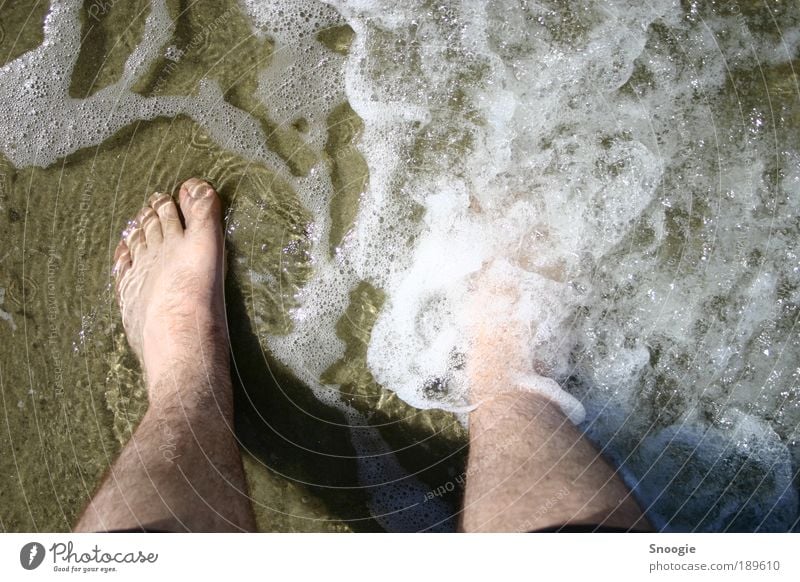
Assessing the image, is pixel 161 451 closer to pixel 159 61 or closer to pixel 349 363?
pixel 349 363

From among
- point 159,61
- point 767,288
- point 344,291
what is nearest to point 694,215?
point 767,288

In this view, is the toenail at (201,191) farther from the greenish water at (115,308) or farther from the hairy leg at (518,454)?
the hairy leg at (518,454)

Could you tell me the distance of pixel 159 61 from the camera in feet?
3.21

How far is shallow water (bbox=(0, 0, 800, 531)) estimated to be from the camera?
36.7 inches

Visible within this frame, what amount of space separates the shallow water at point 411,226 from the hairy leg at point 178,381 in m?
0.03

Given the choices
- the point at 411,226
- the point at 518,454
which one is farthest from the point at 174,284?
the point at 518,454

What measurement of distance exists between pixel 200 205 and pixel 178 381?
300 mm

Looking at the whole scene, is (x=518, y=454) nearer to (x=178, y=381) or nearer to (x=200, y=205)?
(x=178, y=381)

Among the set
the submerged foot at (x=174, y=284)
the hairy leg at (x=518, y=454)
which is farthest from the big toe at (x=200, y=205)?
the hairy leg at (x=518, y=454)

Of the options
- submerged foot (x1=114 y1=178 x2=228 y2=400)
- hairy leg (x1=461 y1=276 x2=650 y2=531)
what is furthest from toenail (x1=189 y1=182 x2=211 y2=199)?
hairy leg (x1=461 y1=276 x2=650 y2=531)

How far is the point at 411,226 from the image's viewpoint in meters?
0.96

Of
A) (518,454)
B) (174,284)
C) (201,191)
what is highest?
(201,191)

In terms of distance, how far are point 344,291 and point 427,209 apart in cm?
20
